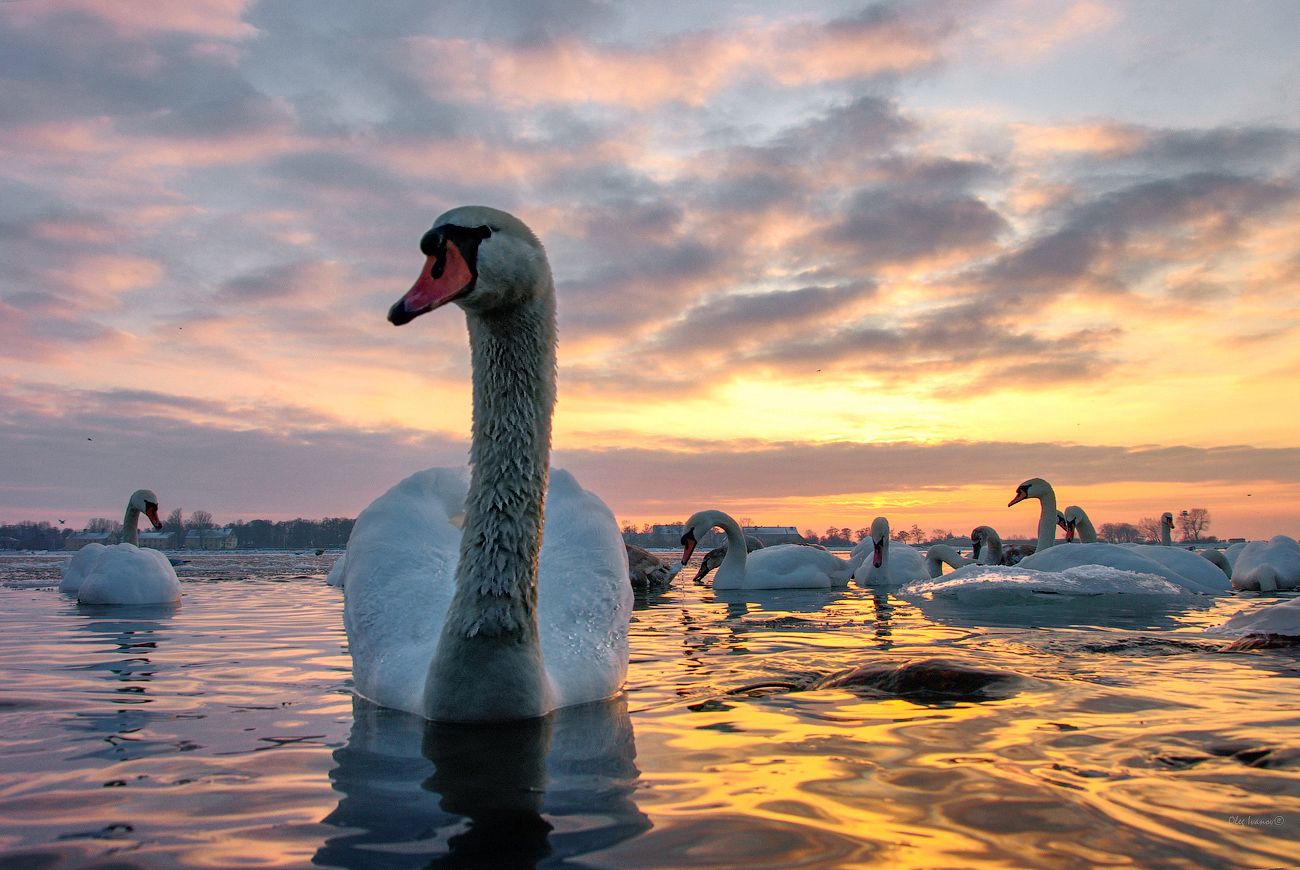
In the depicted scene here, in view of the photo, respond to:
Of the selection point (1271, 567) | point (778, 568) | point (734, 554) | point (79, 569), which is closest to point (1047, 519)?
point (1271, 567)

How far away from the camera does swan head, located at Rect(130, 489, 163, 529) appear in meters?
18.9

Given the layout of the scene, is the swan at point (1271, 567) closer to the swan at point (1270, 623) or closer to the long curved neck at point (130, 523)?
the swan at point (1270, 623)

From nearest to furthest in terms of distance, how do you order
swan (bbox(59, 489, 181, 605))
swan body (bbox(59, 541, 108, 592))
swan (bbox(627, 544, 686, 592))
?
swan (bbox(59, 489, 181, 605)) → swan body (bbox(59, 541, 108, 592)) → swan (bbox(627, 544, 686, 592))

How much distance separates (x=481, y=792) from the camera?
2838mm

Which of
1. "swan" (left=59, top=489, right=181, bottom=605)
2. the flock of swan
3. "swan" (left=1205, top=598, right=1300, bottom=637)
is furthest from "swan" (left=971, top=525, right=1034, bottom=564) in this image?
"swan" (left=59, top=489, right=181, bottom=605)

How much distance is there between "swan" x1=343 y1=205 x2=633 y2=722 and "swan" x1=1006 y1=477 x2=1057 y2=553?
15651mm

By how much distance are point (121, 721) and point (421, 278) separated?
8.24 feet

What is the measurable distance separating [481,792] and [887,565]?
15045mm

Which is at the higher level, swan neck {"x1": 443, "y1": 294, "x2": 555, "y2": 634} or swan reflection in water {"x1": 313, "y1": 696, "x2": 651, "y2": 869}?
swan neck {"x1": 443, "y1": 294, "x2": 555, "y2": 634}

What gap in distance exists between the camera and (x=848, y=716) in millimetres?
3930

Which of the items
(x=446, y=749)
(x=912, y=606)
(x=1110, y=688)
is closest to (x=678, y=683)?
(x=446, y=749)

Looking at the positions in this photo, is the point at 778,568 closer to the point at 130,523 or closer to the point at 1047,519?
the point at 1047,519

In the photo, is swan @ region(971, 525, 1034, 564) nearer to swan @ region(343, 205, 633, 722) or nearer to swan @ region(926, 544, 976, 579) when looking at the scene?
swan @ region(926, 544, 976, 579)

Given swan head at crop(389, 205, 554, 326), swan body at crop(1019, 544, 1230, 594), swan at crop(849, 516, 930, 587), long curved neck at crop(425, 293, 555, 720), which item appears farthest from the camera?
swan at crop(849, 516, 930, 587)
